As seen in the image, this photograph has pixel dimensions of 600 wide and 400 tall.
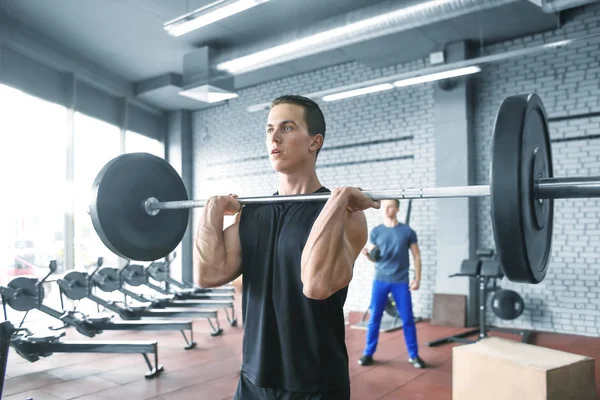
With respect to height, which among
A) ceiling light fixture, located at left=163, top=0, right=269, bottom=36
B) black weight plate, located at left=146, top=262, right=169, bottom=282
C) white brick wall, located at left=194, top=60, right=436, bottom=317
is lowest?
black weight plate, located at left=146, top=262, right=169, bottom=282

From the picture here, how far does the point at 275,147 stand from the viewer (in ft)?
4.72

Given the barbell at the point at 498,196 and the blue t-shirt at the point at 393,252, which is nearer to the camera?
the barbell at the point at 498,196

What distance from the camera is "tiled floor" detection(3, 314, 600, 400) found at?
3363 mm

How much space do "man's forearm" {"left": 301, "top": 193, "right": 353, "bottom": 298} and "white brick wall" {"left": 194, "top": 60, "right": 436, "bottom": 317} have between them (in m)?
5.00

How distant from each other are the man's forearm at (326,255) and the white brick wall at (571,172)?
186 inches

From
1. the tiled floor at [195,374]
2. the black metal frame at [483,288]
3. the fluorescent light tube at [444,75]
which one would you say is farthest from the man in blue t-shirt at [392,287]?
the fluorescent light tube at [444,75]

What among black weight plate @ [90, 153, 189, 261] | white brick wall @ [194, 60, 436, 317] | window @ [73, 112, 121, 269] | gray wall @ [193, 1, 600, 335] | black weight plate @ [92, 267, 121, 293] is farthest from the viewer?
window @ [73, 112, 121, 269]

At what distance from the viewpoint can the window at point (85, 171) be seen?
652 centimetres

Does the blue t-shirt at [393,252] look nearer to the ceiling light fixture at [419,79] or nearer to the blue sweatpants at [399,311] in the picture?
the blue sweatpants at [399,311]

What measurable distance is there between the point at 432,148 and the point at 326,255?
16.7ft

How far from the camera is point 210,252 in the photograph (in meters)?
1.39

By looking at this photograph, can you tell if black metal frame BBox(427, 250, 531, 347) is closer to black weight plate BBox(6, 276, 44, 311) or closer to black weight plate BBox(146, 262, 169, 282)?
black weight plate BBox(146, 262, 169, 282)

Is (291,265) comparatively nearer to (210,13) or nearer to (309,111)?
(309,111)

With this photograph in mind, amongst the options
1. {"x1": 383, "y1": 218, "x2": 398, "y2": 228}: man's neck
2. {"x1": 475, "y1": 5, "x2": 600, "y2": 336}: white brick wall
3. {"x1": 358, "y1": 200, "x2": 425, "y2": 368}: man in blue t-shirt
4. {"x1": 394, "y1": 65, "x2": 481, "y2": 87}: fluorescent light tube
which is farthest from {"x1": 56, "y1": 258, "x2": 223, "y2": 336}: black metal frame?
{"x1": 475, "y1": 5, "x2": 600, "y2": 336}: white brick wall
